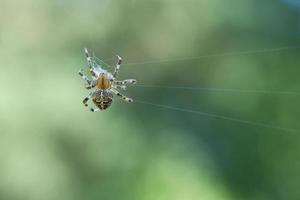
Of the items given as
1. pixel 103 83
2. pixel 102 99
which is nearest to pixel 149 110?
pixel 103 83

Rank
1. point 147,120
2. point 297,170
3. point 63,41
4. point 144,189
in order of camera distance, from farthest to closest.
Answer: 1. point 63,41
2. point 147,120
3. point 297,170
4. point 144,189

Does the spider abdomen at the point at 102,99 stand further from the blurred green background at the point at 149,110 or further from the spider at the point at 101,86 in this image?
the blurred green background at the point at 149,110

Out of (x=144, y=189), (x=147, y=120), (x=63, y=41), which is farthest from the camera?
(x=63, y=41)

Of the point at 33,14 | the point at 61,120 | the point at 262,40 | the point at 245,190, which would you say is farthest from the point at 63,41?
the point at 245,190

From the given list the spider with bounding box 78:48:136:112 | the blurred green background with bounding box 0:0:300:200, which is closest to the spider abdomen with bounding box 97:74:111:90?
the spider with bounding box 78:48:136:112

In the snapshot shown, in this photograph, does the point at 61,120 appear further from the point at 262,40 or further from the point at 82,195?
the point at 262,40

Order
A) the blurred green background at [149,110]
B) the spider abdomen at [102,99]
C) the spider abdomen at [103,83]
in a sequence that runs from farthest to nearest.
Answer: the blurred green background at [149,110]
the spider abdomen at [103,83]
the spider abdomen at [102,99]

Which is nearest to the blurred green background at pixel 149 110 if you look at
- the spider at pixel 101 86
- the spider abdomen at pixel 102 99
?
the spider at pixel 101 86

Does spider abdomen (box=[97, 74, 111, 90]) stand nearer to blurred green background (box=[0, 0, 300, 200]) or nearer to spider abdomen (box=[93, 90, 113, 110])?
spider abdomen (box=[93, 90, 113, 110])
